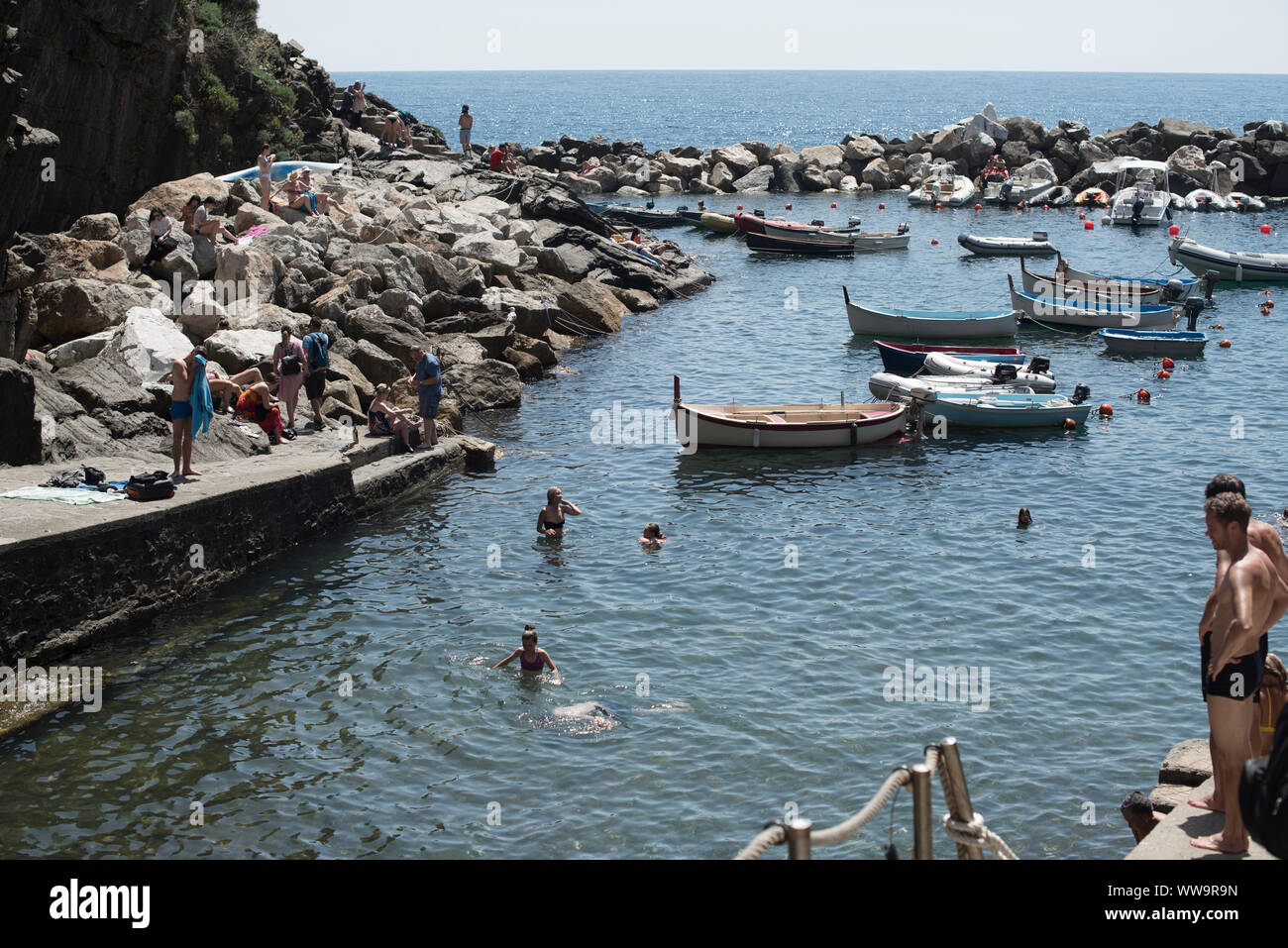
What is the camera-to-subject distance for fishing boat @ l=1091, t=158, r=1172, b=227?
64.5 meters

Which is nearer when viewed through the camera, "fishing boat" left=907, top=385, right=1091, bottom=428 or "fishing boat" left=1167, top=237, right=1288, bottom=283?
"fishing boat" left=907, top=385, right=1091, bottom=428

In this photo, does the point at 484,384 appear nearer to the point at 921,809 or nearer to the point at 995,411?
the point at 995,411

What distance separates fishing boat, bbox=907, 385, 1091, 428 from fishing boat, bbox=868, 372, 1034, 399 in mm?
576

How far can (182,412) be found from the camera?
687 inches

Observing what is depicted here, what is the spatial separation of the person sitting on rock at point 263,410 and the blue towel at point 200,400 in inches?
132

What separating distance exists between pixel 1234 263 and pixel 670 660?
135 feet

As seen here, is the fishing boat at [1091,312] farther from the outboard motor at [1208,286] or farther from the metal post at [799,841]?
the metal post at [799,841]

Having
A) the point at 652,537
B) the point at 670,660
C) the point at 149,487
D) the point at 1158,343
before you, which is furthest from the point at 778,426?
the point at 1158,343

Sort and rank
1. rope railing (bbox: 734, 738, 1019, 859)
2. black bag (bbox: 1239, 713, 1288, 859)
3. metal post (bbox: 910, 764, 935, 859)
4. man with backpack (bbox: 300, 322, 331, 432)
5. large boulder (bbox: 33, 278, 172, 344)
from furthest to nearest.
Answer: man with backpack (bbox: 300, 322, 331, 432) < large boulder (bbox: 33, 278, 172, 344) < black bag (bbox: 1239, 713, 1288, 859) < metal post (bbox: 910, 764, 935, 859) < rope railing (bbox: 734, 738, 1019, 859)

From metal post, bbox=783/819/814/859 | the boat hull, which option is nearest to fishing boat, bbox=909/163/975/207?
the boat hull

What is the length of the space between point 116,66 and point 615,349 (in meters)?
15.5

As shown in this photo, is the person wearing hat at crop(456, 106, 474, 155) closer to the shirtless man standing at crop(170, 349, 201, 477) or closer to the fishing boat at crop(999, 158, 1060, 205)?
the fishing boat at crop(999, 158, 1060, 205)

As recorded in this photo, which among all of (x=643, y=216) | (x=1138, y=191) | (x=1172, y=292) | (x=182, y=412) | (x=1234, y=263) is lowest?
(x=182, y=412)
